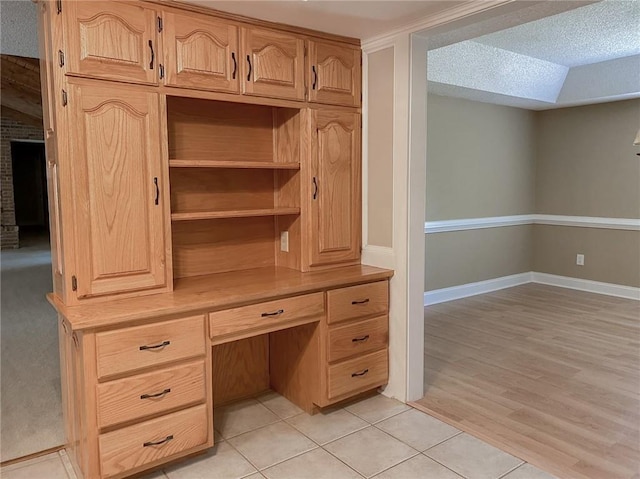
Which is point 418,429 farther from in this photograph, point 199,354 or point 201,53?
point 201,53

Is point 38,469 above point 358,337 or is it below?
below

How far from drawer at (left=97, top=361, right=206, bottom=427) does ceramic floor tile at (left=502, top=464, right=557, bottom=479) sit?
146cm

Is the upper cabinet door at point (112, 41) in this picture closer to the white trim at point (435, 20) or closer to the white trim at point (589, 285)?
the white trim at point (435, 20)

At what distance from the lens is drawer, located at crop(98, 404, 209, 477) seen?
207 centimetres

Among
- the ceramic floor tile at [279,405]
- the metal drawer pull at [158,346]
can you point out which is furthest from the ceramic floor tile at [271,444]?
the metal drawer pull at [158,346]

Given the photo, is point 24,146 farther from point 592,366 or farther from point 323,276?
point 592,366

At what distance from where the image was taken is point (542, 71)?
5.14 metres

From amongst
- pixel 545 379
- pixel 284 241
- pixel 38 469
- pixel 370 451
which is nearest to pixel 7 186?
pixel 284 241

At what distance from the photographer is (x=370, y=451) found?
2455mm

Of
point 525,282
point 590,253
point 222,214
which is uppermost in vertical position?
point 222,214

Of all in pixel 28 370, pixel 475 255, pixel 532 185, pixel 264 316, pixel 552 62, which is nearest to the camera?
pixel 264 316

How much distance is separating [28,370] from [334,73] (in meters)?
3.02

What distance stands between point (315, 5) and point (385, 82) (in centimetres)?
69

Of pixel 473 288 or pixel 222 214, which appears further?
pixel 473 288
